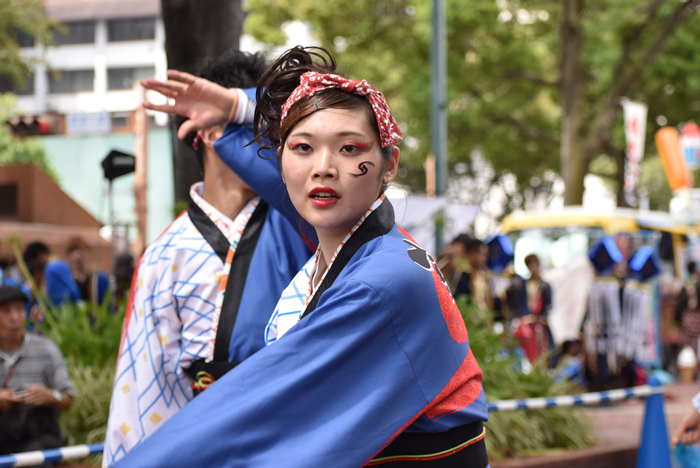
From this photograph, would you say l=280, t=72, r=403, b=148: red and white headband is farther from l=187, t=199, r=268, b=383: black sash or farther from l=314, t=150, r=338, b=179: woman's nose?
l=187, t=199, r=268, b=383: black sash

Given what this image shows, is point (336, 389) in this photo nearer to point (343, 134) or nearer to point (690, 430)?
point (343, 134)

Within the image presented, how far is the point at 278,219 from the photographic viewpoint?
223 centimetres

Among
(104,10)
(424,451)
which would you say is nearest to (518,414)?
(424,451)

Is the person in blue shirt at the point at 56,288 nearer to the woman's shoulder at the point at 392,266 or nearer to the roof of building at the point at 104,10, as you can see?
the woman's shoulder at the point at 392,266

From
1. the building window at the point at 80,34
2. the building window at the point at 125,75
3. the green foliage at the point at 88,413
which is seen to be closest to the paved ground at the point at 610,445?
the green foliage at the point at 88,413

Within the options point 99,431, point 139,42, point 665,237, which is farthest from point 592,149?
→ point 139,42

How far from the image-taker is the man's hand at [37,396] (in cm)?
429

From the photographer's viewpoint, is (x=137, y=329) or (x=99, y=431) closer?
(x=137, y=329)

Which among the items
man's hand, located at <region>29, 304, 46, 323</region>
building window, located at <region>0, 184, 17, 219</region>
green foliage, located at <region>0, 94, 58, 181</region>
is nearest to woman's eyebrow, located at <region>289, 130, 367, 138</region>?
man's hand, located at <region>29, 304, 46, 323</region>

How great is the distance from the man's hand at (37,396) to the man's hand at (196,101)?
280cm

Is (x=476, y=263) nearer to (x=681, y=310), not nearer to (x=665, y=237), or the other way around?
(x=681, y=310)

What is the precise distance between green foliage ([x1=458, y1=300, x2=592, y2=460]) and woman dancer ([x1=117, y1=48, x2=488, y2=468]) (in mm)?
4060

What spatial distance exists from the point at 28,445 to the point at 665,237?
13818 mm

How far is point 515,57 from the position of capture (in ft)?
58.9
